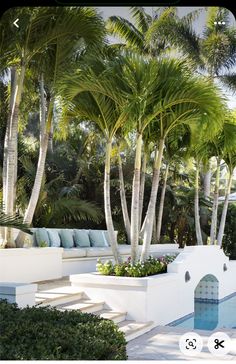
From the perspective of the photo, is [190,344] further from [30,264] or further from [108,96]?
[30,264]

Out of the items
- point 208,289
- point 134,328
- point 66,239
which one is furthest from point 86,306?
point 208,289

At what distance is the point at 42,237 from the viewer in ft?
41.5

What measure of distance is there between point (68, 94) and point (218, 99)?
275 centimetres

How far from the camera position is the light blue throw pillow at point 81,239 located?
14891 mm

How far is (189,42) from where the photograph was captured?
18.4 metres

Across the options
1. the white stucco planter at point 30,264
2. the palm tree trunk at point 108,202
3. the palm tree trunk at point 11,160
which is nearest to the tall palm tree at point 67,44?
the palm tree trunk at point 11,160

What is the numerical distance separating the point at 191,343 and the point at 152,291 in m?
6.28

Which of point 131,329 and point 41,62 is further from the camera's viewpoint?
point 41,62

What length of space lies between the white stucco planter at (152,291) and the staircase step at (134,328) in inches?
6.2

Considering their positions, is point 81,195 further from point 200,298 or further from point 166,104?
point 166,104

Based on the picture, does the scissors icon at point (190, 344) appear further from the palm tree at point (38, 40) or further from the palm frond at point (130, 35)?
→ the palm frond at point (130, 35)

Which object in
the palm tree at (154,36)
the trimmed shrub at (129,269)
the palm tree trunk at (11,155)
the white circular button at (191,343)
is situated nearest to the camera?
the white circular button at (191,343)

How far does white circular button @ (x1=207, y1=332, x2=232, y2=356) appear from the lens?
3.05 metres

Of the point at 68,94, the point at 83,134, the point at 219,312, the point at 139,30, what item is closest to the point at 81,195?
the point at 83,134
